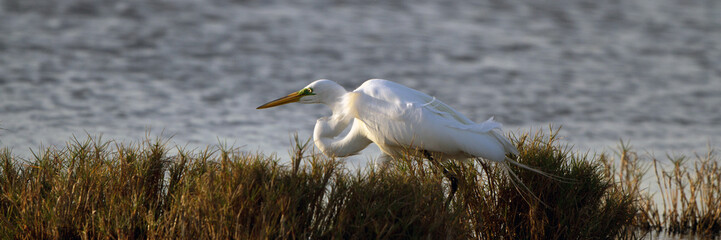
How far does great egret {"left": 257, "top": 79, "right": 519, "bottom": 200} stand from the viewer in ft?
13.4

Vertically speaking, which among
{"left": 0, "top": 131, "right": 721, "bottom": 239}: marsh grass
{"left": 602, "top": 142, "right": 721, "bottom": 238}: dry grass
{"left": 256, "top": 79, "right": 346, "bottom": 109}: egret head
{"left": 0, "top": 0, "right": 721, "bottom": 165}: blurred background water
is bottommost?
{"left": 0, "top": 131, "right": 721, "bottom": 239}: marsh grass

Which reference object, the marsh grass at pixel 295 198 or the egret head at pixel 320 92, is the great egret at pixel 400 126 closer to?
the egret head at pixel 320 92

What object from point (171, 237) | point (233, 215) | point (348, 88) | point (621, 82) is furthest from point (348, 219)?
point (621, 82)

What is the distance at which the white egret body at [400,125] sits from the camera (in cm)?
409

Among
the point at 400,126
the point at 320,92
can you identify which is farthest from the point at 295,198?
the point at 320,92

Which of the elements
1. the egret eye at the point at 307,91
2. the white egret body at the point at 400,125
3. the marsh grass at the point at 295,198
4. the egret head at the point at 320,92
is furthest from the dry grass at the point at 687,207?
the egret eye at the point at 307,91

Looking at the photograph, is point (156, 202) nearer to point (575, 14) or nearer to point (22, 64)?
point (22, 64)

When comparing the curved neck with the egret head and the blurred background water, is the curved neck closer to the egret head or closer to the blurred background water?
the egret head

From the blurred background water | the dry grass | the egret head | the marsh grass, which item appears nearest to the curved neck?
the egret head

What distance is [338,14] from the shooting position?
539 inches

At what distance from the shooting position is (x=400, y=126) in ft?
13.7

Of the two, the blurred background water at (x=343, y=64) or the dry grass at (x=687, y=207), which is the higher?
the blurred background water at (x=343, y=64)

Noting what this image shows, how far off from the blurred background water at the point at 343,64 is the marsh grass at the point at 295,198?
7.66 ft

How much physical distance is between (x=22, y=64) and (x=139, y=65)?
1.34m
